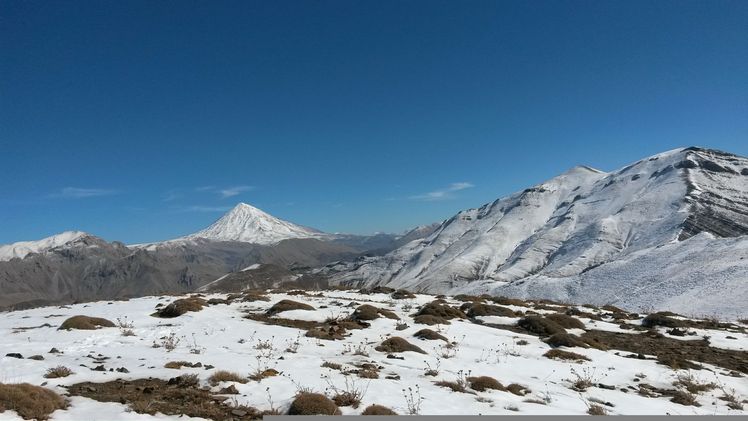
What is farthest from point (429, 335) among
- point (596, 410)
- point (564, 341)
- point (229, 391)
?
point (229, 391)

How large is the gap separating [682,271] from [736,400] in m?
87.2

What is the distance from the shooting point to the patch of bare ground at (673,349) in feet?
58.0

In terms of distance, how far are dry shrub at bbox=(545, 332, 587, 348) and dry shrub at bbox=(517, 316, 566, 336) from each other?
1.60 metres

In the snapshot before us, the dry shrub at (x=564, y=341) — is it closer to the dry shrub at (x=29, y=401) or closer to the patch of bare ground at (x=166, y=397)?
the patch of bare ground at (x=166, y=397)

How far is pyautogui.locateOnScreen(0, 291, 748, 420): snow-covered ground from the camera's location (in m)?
11.1

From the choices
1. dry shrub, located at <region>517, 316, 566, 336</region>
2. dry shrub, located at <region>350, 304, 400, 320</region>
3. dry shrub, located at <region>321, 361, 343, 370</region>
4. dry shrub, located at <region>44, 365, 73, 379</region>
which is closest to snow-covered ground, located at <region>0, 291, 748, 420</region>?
dry shrub, located at <region>44, 365, 73, 379</region>

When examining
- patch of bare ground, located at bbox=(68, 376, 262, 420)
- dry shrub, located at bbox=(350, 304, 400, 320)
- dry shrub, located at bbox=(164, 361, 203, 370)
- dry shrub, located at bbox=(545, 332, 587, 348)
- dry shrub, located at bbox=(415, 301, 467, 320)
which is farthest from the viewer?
dry shrub, located at bbox=(415, 301, 467, 320)

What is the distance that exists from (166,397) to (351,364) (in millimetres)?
6178

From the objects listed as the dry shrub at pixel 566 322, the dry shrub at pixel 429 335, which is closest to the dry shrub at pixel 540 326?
the dry shrub at pixel 566 322

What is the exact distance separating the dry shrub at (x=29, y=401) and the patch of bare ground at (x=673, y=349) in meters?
20.9

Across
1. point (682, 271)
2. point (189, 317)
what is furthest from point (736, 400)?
point (682, 271)

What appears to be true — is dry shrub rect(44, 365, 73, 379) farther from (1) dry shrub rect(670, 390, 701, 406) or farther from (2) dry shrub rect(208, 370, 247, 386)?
(1) dry shrub rect(670, 390, 701, 406)

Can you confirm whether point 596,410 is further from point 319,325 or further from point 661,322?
point 661,322

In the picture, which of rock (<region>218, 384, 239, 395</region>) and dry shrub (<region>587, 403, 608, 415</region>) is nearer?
dry shrub (<region>587, 403, 608, 415</region>)
